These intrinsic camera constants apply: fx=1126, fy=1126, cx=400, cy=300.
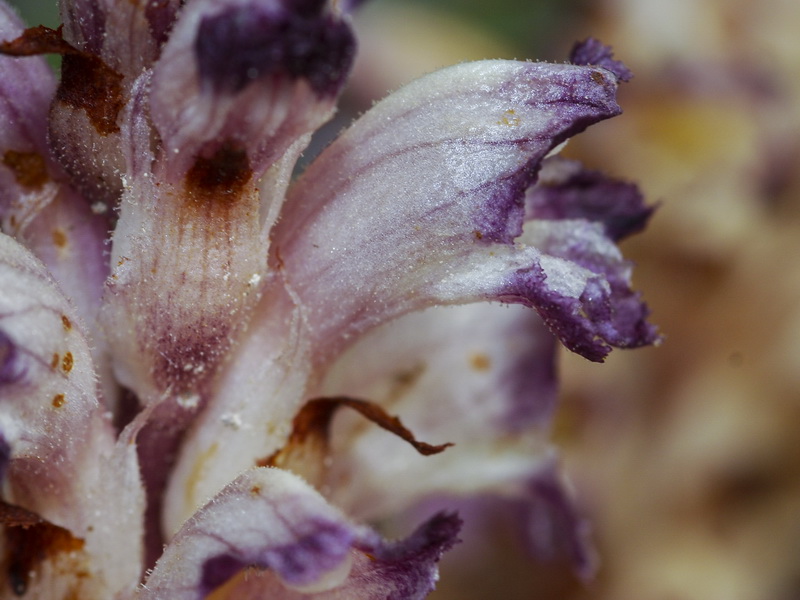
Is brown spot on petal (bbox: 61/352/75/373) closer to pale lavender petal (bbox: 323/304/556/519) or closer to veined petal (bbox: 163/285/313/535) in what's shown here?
veined petal (bbox: 163/285/313/535)

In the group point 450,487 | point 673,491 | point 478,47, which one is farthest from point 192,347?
point 478,47

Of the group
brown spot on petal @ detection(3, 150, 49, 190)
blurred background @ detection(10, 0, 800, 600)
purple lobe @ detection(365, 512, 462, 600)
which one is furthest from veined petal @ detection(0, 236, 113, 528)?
blurred background @ detection(10, 0, 800, 600)

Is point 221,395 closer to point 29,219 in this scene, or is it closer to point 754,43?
point 29,219

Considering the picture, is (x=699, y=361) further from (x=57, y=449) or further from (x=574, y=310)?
(x=57, y=449)

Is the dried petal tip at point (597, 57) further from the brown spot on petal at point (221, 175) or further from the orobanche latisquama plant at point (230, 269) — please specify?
the brown spot on petal at point (221, 175)

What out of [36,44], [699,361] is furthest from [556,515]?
[699,361]

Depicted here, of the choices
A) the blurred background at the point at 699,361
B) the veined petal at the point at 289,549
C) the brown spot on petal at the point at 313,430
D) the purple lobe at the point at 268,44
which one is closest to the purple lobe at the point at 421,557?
the veined petal at the point at 289,549

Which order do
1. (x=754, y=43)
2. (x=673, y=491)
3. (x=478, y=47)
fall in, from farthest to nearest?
(x=478, y=47) → (x=754, y=43) → (x=673, y=491)
